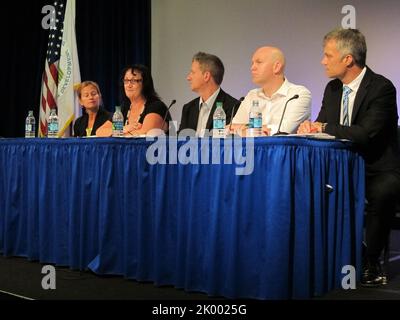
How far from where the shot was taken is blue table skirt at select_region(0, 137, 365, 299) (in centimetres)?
214

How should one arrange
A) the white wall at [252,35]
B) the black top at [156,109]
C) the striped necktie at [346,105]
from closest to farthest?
the striped necktie at [346,105] → the black top at [156,109] → the white wall at [252,35]

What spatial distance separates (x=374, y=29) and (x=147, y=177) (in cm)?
289

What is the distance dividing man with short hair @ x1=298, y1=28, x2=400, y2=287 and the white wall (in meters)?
1.94

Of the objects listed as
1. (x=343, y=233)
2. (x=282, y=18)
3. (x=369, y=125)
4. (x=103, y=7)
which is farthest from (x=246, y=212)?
(x=103, y=7)

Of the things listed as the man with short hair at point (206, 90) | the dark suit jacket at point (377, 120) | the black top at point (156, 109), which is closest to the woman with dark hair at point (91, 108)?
the black top at point (156, 109)

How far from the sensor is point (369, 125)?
2.53 m

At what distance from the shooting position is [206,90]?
3.46 meters

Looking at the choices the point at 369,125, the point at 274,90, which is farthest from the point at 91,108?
the point at 369,125

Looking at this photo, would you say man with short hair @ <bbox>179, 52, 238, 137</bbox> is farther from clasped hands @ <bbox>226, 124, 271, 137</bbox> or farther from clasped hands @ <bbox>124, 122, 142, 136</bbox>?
clasped hands @ <bbox>226, 124, 271, 137</bbox>

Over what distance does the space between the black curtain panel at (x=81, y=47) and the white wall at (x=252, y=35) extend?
26 cm

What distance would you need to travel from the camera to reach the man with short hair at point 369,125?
2.53 m

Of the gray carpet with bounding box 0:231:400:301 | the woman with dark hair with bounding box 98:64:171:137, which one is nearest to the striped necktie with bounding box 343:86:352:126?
the gray carpet with bounding box 0:231:400:301

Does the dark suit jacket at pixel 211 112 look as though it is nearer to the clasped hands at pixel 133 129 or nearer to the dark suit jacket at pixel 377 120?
the clasped hands at pixel 133 129

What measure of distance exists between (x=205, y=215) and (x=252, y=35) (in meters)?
3.41
